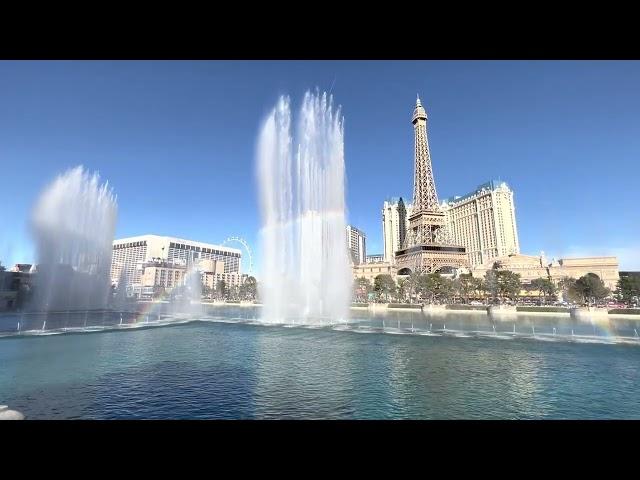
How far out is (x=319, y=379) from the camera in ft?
54.6

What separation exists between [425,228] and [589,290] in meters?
59.8

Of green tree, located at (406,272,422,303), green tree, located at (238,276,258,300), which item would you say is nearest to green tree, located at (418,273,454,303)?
green tree, located at (406,272,422,303)

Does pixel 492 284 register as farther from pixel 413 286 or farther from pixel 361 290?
pixel 361 290

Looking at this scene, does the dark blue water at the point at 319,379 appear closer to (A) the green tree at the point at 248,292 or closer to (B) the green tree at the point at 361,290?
(B) the green tree at the point at 361,290

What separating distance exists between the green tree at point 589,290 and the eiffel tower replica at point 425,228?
145ft

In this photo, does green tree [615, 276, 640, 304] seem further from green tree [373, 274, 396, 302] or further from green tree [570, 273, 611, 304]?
green tree [373, 274, 396, 302]

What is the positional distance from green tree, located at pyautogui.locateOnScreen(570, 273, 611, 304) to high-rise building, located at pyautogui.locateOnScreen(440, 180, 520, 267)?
224 ft

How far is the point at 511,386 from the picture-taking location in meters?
15.9

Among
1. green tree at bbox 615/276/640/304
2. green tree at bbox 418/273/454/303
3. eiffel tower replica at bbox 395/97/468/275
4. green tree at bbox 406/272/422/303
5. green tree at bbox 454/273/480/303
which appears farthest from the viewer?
eiffel tower replica at bbox 395/97/468/275

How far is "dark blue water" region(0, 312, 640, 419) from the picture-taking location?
41.5ft

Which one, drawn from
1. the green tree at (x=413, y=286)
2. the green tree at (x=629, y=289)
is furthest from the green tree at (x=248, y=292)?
the green tree at (x=629, y=289)

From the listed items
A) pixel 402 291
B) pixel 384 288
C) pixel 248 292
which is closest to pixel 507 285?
pixel 402 291
